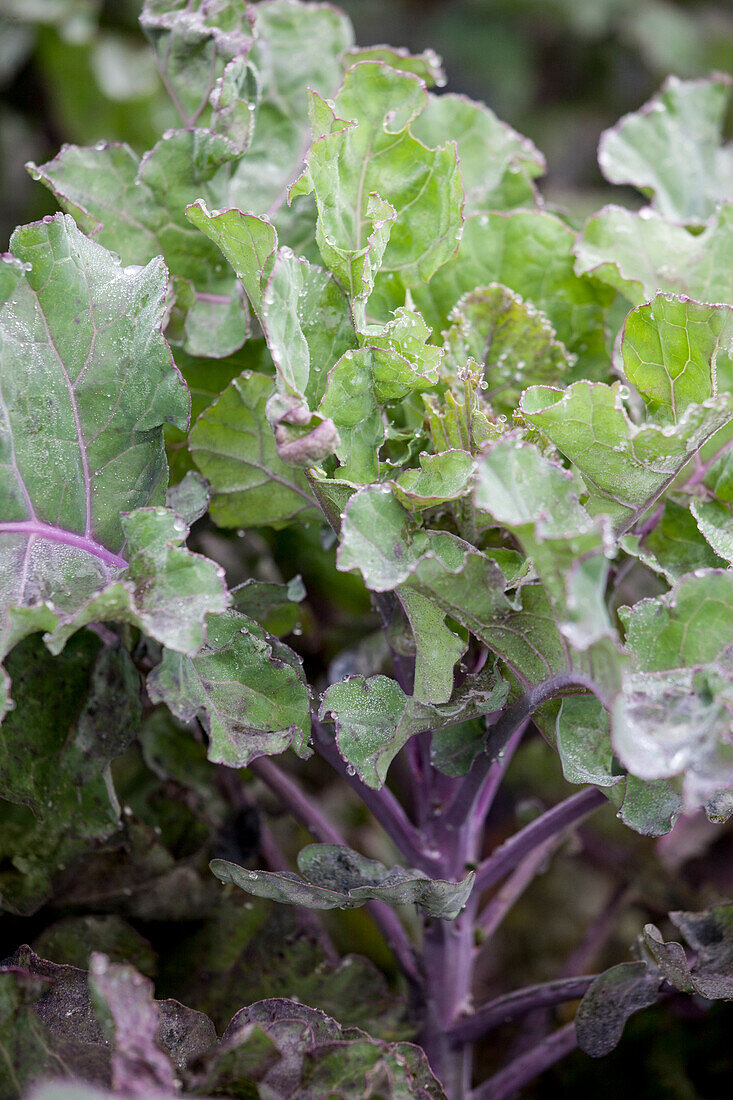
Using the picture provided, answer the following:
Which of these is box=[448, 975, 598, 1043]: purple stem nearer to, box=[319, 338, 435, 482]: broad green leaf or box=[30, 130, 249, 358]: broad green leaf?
box=[319, 338, 435, 482]: broad green leaf

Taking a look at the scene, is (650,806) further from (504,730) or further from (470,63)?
(470,63)

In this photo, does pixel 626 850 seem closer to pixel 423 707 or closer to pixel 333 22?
pixel 423 707

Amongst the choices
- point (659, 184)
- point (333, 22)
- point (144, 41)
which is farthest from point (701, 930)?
point (144, 41)

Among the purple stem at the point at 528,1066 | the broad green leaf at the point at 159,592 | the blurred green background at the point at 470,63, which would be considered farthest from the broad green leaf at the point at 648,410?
the blurred green background at the point at 470,63

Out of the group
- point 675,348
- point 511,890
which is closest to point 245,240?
point 675,348

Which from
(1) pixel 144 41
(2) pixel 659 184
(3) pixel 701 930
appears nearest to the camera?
(3) pixel 701 930
